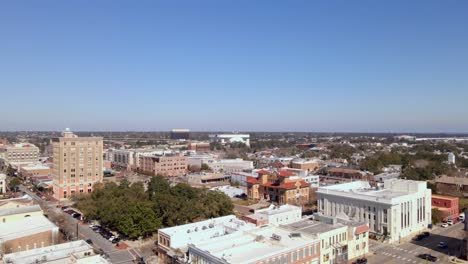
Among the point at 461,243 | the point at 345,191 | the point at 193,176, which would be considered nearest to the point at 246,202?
the point at 345,191

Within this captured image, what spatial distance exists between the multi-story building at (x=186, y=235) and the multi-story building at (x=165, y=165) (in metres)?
56.2

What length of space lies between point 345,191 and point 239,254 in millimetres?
21729

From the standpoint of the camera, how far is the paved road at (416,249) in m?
31.8

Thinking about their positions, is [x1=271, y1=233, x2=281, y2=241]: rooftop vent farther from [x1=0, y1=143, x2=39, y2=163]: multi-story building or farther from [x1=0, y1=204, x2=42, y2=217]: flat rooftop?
[x1=0, y1=143, x2=39, y2=163]: multi-story building

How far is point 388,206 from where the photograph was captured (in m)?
37.0

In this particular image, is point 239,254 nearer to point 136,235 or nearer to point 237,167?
point 136,235

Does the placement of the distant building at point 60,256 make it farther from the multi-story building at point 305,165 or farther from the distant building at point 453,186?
the multi-story building at point 305,165

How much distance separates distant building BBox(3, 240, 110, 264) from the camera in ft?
73.8

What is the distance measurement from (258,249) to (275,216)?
41.3 ft

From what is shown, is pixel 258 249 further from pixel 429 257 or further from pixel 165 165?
pixel 165 165

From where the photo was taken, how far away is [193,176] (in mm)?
78062

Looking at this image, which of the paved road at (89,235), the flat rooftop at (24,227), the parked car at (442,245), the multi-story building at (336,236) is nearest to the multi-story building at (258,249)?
the multi-story building at (336,236)

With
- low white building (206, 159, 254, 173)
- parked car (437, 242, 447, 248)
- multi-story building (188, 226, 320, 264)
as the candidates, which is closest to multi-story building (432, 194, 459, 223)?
parked car (437, 242, 447, 248)

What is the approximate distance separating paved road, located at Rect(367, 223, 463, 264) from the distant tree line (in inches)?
654
